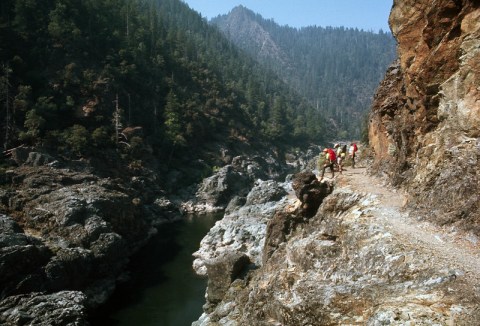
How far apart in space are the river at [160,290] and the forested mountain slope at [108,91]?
65.4 ft

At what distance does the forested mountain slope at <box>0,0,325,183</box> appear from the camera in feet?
173

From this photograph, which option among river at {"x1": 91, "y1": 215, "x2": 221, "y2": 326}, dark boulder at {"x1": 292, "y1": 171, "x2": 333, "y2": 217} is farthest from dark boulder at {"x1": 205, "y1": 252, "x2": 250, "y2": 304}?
dark boulder at {"x1": 292, "y1": 171, "x2": 333, "y2": 217}

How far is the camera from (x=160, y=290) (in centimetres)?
3247

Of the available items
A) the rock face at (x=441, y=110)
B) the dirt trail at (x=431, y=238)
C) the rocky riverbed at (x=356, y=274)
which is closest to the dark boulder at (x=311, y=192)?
the rocky riverbed at (x=356, y=274)

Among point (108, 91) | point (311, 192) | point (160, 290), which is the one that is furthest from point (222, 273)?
point (108, 91)

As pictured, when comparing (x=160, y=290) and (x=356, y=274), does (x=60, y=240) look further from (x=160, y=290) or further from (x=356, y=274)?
(x=356, y=274)

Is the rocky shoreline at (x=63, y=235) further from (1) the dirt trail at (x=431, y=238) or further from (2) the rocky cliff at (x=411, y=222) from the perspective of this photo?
(1) the dirt trail at (x=431, y=238)

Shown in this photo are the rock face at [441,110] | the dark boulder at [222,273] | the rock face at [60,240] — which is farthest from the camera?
the dark boulder at [222,273]

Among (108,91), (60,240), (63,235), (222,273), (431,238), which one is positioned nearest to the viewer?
(431,238)

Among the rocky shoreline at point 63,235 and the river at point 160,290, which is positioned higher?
the rocky shoreline at point 63,235

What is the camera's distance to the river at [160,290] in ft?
91.9

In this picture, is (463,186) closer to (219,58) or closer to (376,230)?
(376,230)

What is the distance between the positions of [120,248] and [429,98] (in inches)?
1137

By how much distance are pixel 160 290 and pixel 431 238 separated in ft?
83.3
